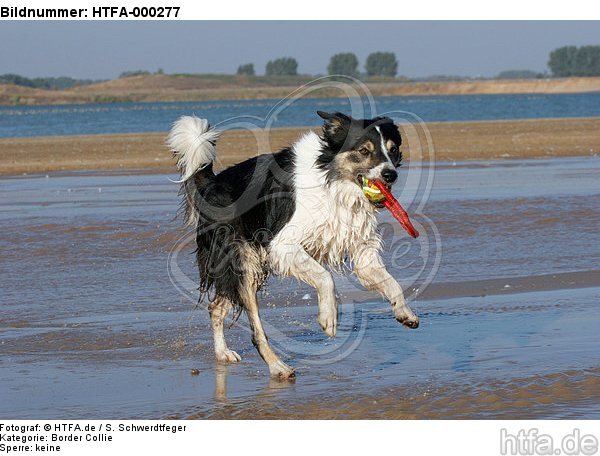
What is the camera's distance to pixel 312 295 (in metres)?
9.45

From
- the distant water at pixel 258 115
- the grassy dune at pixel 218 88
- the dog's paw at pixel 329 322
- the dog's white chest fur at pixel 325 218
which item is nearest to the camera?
the dog's paw at pixel 329 322

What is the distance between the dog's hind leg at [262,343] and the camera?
6.74 meters

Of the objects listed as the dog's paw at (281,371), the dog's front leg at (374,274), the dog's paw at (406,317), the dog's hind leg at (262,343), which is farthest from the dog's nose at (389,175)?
the dog's paw at (281,371)

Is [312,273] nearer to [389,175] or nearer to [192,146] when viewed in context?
[389,175]

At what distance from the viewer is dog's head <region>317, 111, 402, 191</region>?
22.7 ft

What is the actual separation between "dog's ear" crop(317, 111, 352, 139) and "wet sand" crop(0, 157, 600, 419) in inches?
64.8

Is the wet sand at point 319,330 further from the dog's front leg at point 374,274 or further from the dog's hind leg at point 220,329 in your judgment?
the dog's front leg at point 374,274

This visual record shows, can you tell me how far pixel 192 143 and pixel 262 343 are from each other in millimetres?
1650

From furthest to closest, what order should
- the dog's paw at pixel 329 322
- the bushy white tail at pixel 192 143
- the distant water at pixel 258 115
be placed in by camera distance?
the distant water at pixel 258 115 → the bushy white tail at pixel 192 143 → the dog's paw at pixel 329 322

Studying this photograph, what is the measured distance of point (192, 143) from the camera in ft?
24.6

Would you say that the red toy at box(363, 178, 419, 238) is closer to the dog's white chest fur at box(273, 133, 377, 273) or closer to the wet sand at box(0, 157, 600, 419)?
the dog's white chest fur at box(273, 133, 377, 273)

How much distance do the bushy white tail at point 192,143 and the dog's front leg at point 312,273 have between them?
0.93 metres

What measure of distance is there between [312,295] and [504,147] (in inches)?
659

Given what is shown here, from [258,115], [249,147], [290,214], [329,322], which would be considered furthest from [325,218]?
[258,115]
